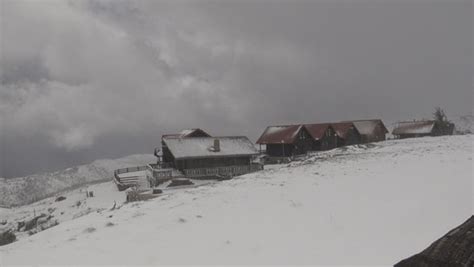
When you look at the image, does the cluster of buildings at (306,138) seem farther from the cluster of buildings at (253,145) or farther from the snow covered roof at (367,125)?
the snow covered roof at (367,125)

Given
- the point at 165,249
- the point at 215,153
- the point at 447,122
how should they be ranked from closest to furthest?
the point at 165,249 → the point at 215,153 → the point at 447,122

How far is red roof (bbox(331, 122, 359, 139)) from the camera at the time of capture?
63156mm

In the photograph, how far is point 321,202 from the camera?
16391 millimetres

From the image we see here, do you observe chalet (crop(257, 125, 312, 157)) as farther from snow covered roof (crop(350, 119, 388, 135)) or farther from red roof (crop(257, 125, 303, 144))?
snow covered roof (crop(350, 119, 388, 135))

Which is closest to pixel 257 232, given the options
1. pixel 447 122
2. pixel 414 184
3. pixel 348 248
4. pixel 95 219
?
pixel 348 248

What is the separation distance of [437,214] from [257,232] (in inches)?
286

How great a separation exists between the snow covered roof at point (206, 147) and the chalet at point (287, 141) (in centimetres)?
910

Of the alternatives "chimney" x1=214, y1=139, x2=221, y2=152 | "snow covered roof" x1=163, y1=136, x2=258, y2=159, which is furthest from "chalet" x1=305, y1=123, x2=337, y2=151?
"chimney" x1=214, y1=139, x2=221, y2=152

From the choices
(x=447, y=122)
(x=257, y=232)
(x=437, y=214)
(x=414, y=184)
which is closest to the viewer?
(x=257, y=232)

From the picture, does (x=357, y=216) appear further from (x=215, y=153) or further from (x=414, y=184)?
(x=215, y=153)

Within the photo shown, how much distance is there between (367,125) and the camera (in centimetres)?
Result: 7231

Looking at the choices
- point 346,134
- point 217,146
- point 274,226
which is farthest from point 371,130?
point 274,226

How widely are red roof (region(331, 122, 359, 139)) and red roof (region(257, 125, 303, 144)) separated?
874 centimetres

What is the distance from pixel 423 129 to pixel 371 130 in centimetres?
1031
